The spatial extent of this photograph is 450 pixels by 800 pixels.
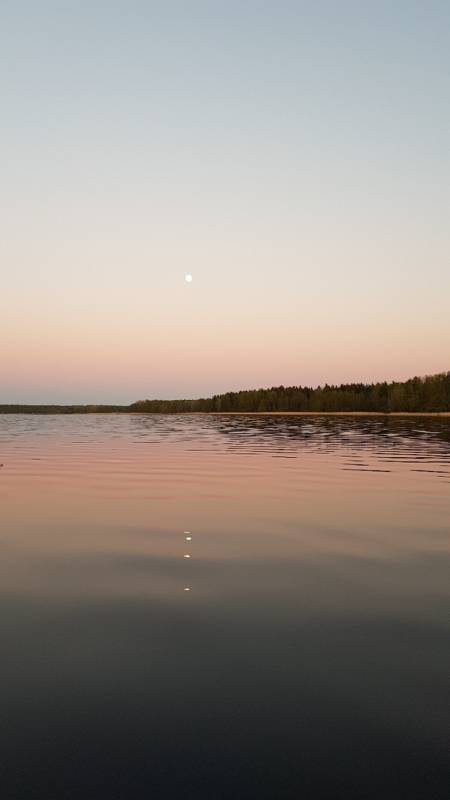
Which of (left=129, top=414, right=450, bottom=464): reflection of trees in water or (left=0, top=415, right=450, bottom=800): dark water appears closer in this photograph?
(left=0, top=415, right=450, bottom=800): dark water

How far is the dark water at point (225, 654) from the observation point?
17.3ft

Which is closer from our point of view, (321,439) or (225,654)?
(225,654)

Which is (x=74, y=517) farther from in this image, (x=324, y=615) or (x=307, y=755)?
(x=307, y=755)

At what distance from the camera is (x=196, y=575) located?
11789 mm

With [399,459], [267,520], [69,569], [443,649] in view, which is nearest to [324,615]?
[443,649]

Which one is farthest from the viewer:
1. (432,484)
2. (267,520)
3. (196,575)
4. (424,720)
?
(432,484)

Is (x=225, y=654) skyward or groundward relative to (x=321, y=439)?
skyward

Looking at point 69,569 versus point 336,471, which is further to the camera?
point 336,471

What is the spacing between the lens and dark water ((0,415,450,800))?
208 inches

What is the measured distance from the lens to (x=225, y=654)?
7.73 m

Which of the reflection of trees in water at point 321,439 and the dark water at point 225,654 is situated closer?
the dark water at point 225,654

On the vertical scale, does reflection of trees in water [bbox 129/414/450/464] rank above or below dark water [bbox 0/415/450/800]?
below

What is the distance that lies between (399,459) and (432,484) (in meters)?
12.3

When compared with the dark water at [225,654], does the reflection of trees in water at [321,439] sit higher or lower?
lower
